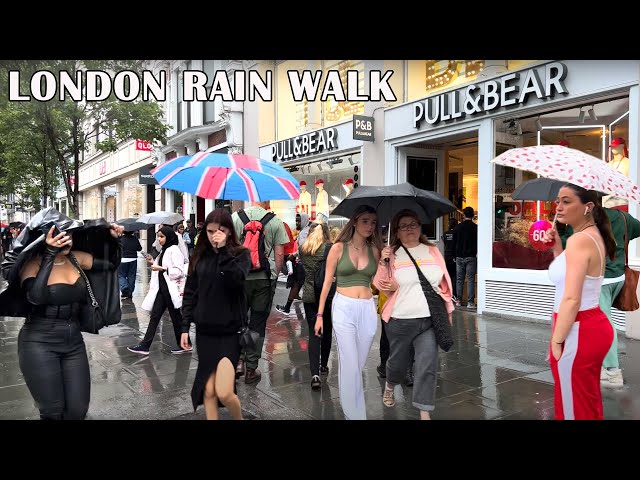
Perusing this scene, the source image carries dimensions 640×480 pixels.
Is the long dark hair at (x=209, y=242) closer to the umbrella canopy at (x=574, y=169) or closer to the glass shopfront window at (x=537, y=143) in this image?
the umbrella canopy at (x=574, y=169)

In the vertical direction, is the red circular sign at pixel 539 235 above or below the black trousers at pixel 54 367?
above

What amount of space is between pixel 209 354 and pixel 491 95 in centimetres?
721

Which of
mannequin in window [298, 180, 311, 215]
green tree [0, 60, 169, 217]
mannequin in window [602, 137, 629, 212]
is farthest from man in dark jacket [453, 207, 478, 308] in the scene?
green tree [0, 60, 169, 217]

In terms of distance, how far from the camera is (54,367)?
3.30 metres

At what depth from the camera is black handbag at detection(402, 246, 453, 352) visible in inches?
155

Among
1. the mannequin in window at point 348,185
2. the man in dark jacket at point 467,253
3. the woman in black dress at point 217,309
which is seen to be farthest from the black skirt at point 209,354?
the mannequin in window at point 348,185

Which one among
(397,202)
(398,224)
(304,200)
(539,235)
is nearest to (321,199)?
(304,200)

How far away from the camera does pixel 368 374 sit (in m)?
5.63

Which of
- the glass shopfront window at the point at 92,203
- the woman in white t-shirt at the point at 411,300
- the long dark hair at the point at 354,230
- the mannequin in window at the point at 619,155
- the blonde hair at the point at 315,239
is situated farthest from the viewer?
the glass shopfront window at the point at 92,203

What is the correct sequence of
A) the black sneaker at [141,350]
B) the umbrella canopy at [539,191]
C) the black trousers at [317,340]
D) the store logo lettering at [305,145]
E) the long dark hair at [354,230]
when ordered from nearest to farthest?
1. the long dark hair at [354,230]
2. the umbrella canopy at [539,191]
3. the black trousers at [317,340]
4. the black sneaker at [141,350]
5. the store logo lettering at [305,145]

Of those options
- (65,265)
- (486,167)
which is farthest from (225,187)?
(486,167)

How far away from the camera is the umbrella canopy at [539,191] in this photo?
4.99 meters

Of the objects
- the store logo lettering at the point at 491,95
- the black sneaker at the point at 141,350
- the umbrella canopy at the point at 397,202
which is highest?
the store logo lettering at the point at 491,95

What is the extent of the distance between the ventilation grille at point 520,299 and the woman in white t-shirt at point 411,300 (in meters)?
4.87
